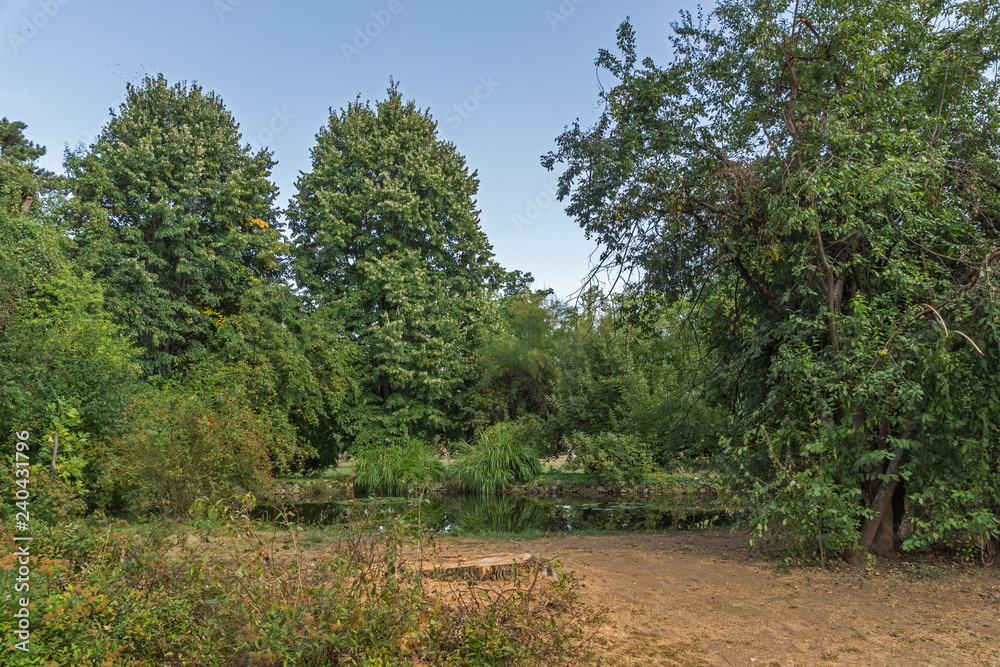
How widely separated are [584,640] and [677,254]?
5461 mm

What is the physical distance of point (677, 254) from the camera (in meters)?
8.38

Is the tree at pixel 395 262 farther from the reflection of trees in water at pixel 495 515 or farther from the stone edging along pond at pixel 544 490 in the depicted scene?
the reflection of trees in water at pixel 495 515

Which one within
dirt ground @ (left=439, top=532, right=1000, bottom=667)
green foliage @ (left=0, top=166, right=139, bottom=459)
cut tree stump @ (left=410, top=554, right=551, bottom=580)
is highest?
green foliage @ (left=0, top=166, right=139, bottom=459)

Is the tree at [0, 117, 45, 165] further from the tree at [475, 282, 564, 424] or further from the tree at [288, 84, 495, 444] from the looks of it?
the tree at [475, 282, 564, 424]

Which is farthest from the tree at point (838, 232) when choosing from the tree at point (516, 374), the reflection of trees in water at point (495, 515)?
the tree at point (516, 374)

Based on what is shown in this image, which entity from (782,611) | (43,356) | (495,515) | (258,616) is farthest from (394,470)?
(258,616)

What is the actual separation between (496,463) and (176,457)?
33.2 ft

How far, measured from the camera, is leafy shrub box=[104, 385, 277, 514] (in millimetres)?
9047

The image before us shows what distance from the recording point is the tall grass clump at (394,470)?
57.8ft

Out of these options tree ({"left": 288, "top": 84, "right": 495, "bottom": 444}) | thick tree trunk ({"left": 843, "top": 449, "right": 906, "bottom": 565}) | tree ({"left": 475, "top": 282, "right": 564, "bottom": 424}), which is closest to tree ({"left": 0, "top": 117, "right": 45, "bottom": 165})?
tree ({"left": 288, "top": 84, "right": 495, "bottom": 444})

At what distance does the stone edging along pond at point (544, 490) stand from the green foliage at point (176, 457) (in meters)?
6.95

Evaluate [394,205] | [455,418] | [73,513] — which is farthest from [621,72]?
[455,418]

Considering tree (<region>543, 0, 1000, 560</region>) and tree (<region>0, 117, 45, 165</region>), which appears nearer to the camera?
tree (<region>543, 0, 1000, 560</region>)

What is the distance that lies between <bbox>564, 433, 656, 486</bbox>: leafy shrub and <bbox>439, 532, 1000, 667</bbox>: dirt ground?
9499mm
